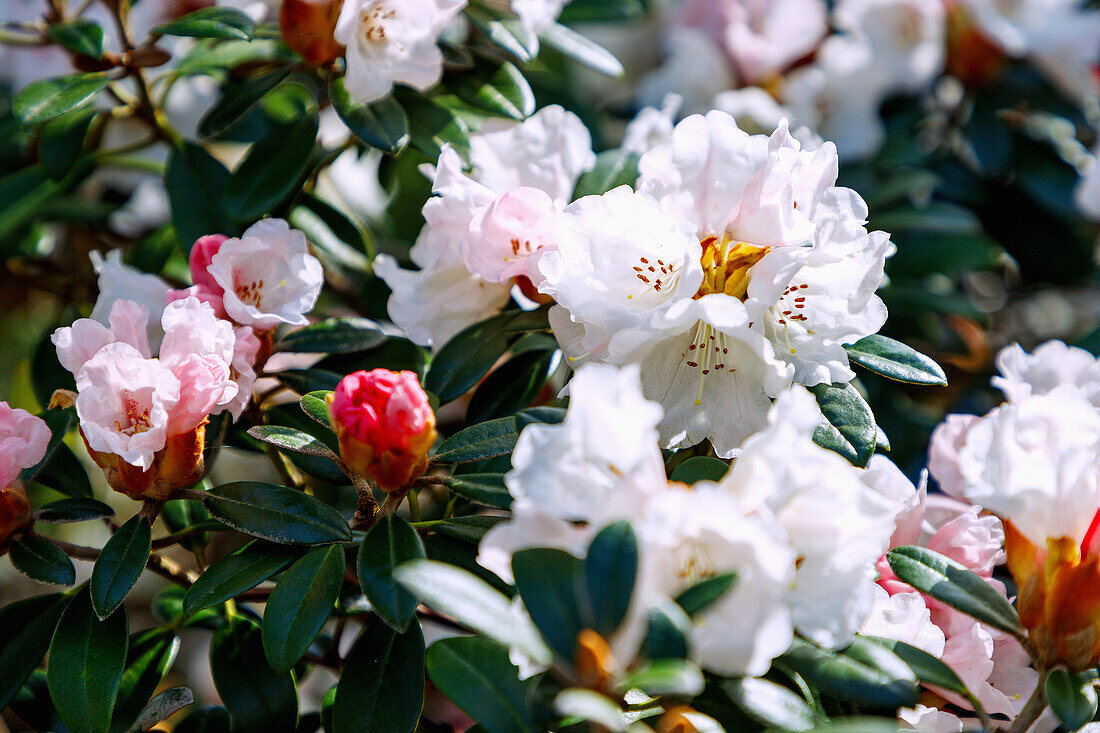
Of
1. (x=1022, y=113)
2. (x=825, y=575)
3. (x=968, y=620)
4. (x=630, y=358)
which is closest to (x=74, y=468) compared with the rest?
(x=630, y=358)

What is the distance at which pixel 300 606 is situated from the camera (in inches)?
33.9

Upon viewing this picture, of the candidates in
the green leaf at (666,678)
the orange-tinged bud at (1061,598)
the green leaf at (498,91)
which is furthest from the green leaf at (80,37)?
the orange-tinged bud at (1061,598)

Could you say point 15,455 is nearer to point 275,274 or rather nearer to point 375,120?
point 275,274

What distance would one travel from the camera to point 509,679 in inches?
30.2

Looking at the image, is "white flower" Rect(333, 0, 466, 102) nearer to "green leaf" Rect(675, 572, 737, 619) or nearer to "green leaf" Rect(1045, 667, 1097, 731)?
"green leaf" Rect(675, 572, 737, 619)

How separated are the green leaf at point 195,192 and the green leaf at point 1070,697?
3.57 ft

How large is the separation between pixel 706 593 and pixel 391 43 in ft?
2.76

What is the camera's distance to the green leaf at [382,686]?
0.88 meters

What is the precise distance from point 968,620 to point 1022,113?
57.2 inches

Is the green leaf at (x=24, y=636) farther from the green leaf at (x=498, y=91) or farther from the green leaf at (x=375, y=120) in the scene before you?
the green leaf at (x=498, y=91)

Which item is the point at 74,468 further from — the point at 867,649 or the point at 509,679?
the point at 867,649

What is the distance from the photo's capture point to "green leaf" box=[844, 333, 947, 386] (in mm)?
947

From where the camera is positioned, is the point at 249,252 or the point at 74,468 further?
the point at 74,468

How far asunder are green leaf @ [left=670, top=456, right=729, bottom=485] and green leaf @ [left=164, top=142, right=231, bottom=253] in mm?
730
